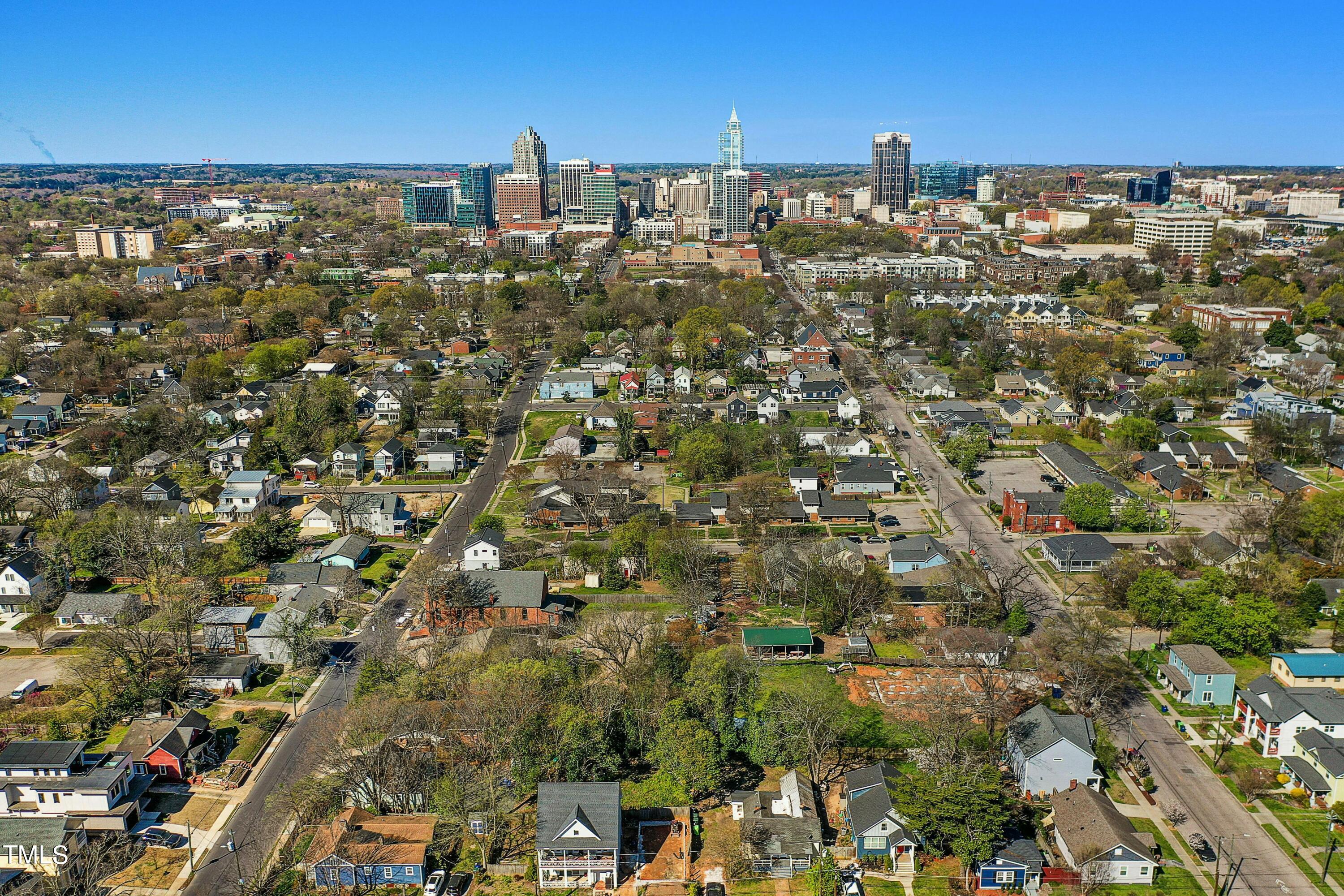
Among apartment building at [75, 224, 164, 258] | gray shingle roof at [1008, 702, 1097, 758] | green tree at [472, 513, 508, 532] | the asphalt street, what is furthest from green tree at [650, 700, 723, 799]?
apartment building at [75, 224, 164, 258]

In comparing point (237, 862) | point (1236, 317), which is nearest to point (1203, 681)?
point (237, 862)

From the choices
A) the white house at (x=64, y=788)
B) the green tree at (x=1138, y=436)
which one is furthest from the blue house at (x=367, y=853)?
the green tree at (x=1138, y=436)

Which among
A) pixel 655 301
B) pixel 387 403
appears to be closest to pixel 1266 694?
pixel 387 403

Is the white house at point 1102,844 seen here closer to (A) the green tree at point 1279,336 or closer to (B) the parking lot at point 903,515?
(B) the parking lot at point 903,515

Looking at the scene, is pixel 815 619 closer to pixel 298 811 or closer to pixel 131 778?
pixel 298 811

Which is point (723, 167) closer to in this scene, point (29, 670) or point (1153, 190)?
point (1153, 190)
